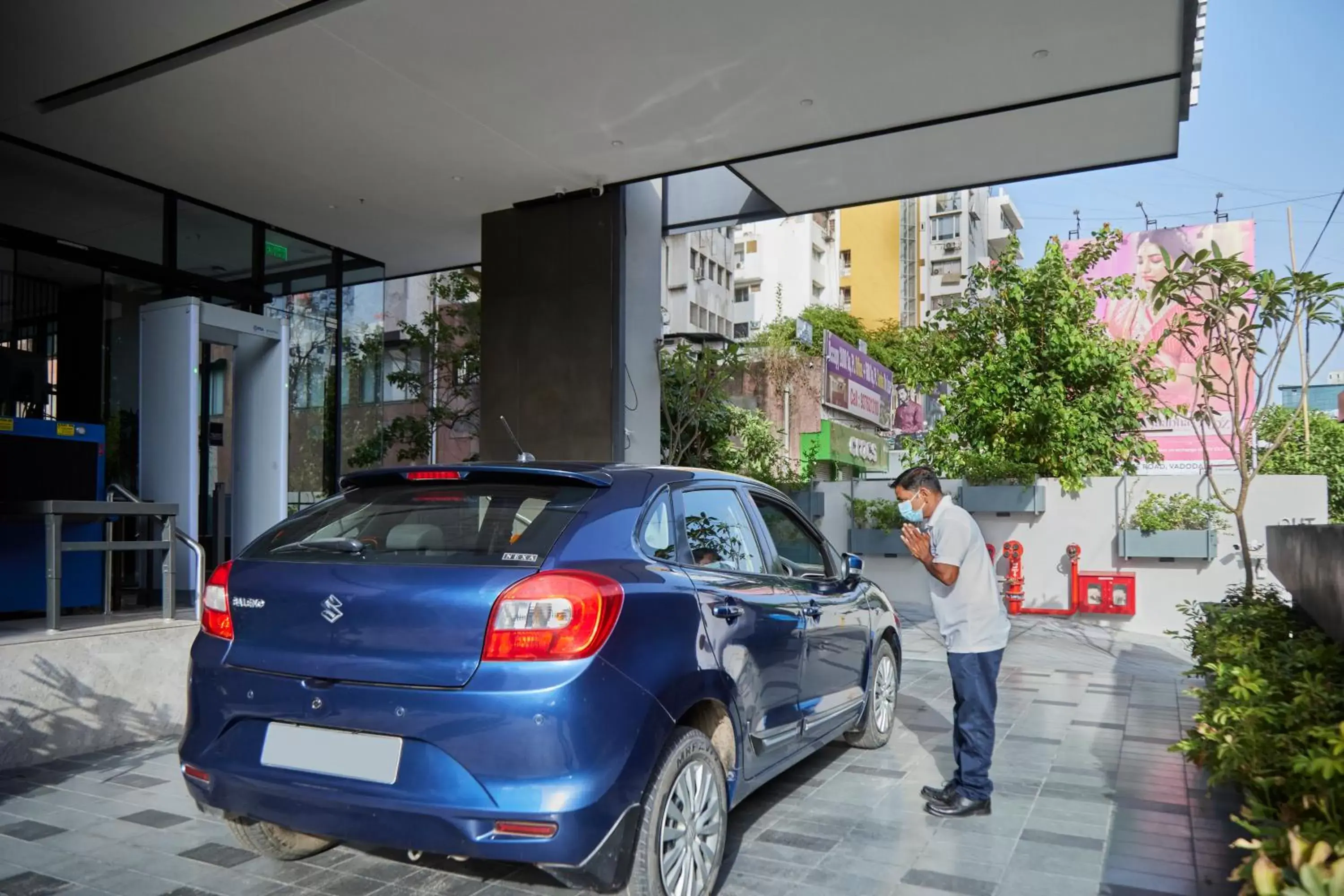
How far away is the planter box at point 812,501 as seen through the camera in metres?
14.4

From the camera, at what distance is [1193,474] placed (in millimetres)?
12430

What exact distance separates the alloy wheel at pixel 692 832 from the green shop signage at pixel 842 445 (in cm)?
1183

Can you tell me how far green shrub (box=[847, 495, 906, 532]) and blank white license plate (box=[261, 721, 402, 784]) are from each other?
11.6m

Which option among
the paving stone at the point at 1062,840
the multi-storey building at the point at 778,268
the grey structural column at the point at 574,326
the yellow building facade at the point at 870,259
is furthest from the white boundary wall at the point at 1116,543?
the yellow building facade at the point at 870,259

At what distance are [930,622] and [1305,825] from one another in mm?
10144

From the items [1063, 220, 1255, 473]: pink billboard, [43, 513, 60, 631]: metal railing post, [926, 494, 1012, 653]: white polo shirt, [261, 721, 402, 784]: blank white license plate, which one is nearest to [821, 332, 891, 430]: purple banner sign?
[926, 494, 1012, 653]: white polo shirt

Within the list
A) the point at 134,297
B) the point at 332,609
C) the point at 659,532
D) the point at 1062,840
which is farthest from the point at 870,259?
the point at 332,609

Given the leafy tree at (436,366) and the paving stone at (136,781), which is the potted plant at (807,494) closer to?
the leafy tree at (436,366)

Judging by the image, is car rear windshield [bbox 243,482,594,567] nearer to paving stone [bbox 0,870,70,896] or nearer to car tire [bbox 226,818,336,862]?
car tire [bbox 226,818,336,862]

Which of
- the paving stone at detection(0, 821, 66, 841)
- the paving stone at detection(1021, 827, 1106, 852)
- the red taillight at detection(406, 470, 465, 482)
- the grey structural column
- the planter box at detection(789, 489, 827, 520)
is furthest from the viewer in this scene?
the planter box at detection(789, 489, 827, 520)

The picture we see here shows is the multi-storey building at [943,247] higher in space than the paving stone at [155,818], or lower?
higher

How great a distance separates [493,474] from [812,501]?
37.4ft

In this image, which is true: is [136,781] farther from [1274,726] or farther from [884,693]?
[1274,726]

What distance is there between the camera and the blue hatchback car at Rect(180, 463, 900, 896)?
9.10 ft
